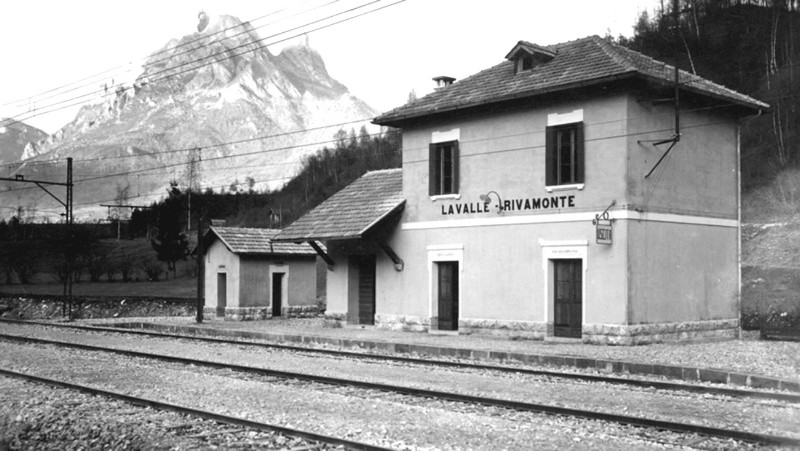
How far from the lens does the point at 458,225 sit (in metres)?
23.7

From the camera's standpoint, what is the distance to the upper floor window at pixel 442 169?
24.0 m

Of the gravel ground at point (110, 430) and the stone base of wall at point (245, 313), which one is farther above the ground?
the gravel ground at point (110, 430)

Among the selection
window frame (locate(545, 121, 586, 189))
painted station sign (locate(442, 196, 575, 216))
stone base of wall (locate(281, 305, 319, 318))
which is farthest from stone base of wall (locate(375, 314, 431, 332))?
stone base of wall (locate(281, 305, 319, 318))

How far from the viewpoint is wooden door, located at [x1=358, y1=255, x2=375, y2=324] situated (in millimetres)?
26953

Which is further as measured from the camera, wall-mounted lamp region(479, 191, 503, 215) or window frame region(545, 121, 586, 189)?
wall-mounted lamp region(479, 191, 503, 215)

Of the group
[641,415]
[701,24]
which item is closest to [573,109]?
[641,415]

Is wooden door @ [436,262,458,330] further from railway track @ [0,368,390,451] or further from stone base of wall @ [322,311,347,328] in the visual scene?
railway track @ [0,368,390,451]

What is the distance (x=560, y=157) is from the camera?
21250 millimetres

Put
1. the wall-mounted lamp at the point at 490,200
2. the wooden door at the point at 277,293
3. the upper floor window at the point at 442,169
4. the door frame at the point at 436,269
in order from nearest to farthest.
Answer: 1. the wall-mounted lamp at the point at 490,200
2. the door frame at the point at 436,269
3. the upper floor window at the point at 442,169
4. the wooden door at the point at 277,293

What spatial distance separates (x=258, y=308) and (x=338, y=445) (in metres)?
25.5

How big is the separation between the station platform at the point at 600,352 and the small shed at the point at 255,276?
7425 millimetres

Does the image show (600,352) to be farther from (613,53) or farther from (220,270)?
(220,270)

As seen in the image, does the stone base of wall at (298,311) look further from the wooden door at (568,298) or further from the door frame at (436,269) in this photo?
the wooden door at (568,298)

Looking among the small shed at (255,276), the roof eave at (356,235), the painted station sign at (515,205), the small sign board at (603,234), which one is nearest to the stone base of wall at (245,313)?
the small shed at (255,276)
